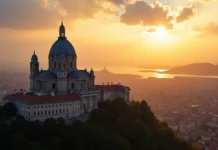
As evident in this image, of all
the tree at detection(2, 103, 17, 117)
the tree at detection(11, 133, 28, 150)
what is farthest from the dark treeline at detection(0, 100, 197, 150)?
the tree at detection(2, 103, 17, 117)

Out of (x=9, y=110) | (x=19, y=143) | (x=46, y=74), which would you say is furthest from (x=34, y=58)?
(x=19, y=143)

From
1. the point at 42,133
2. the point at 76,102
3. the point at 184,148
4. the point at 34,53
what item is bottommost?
the point at 184,148

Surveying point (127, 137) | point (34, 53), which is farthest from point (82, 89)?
point (127, 137)

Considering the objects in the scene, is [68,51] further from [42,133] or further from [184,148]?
[184,148]

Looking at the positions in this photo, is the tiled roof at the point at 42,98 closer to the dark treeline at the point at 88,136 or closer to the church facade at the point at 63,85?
the church facade at the point at 63,85

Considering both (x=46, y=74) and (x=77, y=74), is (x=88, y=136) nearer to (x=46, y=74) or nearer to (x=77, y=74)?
(x=77, y=74)

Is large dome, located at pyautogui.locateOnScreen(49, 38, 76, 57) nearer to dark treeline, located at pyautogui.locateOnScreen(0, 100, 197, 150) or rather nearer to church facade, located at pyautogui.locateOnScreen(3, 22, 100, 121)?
church facade, located at pyautogui.locateOnScreen(3, 22, 100, 121)

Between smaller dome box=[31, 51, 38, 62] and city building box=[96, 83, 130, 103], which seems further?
city building box=[96, 83, 130, 103]
